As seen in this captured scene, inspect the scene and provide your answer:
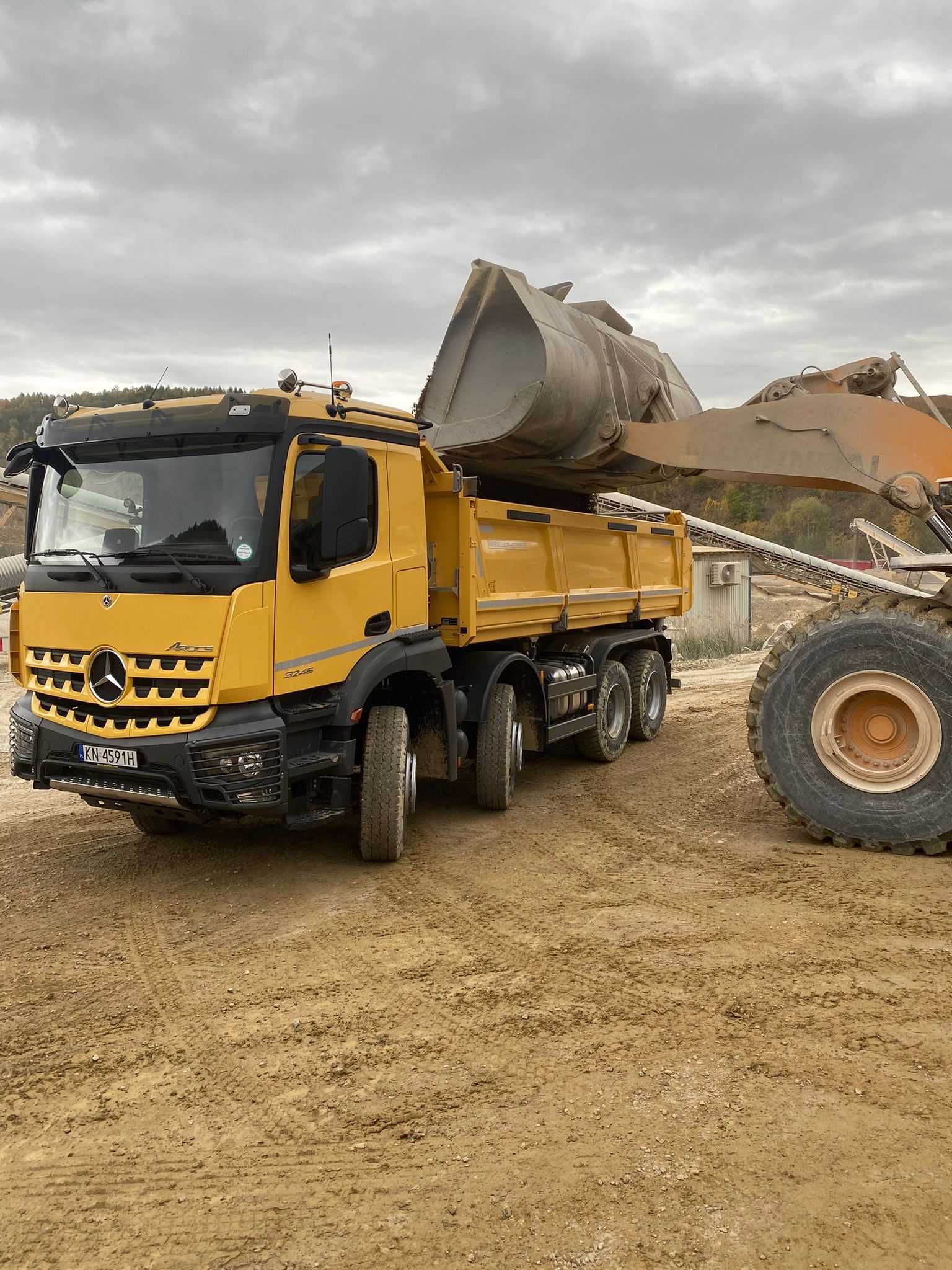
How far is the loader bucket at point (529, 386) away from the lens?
6969 millimetres

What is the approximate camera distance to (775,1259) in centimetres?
247

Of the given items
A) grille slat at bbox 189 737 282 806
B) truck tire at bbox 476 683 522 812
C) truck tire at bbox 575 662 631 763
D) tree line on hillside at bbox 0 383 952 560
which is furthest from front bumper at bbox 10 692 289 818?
tree line on hillside at bbox 0 383 952 560

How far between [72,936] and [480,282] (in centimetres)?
521

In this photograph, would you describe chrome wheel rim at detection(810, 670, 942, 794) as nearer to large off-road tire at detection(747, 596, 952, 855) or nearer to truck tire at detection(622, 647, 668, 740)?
large off-road tire at detection(747, 596, 952, 855)

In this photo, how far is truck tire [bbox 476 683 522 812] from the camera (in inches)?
279

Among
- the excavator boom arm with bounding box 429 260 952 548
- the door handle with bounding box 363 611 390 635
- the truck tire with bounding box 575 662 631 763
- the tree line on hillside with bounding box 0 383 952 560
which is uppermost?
the tree line on hillside with bounding box 0 383 952 560

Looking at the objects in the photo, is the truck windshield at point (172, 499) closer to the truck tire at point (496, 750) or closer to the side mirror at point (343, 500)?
the side mirror at point (343, 500)

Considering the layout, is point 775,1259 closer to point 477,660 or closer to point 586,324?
point 477,660

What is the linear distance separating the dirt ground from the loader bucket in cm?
304

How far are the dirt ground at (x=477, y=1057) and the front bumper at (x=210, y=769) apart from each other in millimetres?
649

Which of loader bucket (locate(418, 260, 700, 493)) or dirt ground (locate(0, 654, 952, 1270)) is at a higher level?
loader bucket (locate(418, 260, 700, 493))

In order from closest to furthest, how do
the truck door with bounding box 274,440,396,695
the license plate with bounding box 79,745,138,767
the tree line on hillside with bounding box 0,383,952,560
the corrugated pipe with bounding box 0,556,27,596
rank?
1. the license plate with bounding box 79,745,138,767
2. the truck door with bounding box 274,440,396,695
3. the corrugated pipe with bounding box 0,556,27,596
4. the tree line on hillside with bounding box 0,383,952,560

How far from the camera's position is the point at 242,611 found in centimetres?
495

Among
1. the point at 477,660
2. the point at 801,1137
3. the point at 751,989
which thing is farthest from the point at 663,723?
the point at 801,1137
